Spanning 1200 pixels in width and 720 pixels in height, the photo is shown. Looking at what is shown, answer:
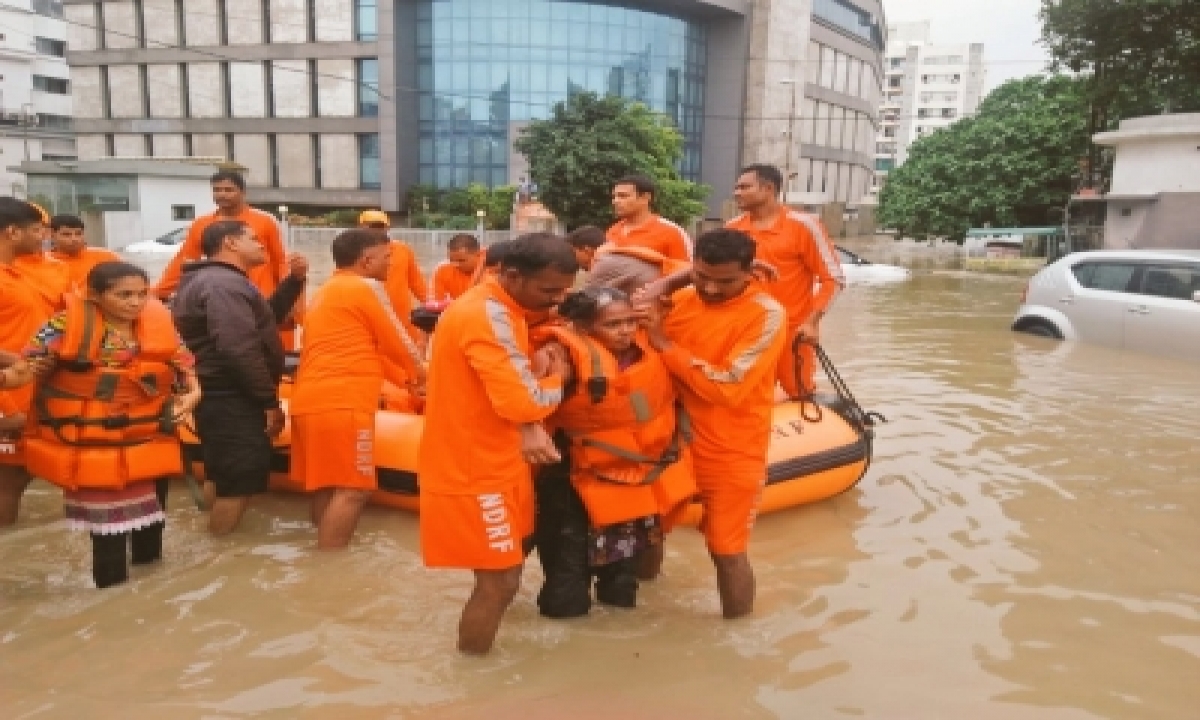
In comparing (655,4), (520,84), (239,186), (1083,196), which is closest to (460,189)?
(520,84)

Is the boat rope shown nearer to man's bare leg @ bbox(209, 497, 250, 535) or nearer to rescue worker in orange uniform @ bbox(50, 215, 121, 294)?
man's bare leg @ bbox(209, 497, 250, 535)

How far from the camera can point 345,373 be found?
13.6 feet

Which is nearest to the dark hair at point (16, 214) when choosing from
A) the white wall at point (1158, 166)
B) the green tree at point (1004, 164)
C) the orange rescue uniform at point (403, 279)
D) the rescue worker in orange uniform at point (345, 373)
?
the rescue worker in orange uniform at point (345, 373)

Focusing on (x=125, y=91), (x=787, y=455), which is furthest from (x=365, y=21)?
(x=787, y=455)

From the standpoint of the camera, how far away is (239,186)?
562 cm

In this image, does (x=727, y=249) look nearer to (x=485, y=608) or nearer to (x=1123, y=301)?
(x=485, y=608)

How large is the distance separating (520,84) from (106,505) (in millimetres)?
39175

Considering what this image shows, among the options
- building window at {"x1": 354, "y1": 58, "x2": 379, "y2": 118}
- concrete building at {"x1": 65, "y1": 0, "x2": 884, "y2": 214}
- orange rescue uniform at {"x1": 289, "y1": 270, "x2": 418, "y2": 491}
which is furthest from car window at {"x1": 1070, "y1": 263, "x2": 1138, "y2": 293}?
building window at {"x1": 354, "y1": 58, "x2": 379, "y2": 118}

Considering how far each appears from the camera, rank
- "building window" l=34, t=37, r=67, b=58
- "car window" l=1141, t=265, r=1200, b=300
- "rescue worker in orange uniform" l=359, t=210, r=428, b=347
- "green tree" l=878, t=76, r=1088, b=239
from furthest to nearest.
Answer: "building window" l=34, t=37, r=67, b=58, "green tree" l=878, t=76, r=1088, b=239, "car window" l=1141, t=265, r=1200, b=300, "rescue worker in orange uniform" l=359, t=210, r=428, b=347

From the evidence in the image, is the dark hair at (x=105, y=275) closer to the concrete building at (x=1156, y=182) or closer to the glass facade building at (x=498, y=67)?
the concrete building at (x=1156, y=182)

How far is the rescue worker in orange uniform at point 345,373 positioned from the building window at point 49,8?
187 ft

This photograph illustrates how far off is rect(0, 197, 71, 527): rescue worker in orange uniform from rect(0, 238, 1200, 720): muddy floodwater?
0.66m

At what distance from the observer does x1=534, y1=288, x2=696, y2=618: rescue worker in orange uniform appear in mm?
2957

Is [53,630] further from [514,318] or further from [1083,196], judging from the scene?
[1083,196]
